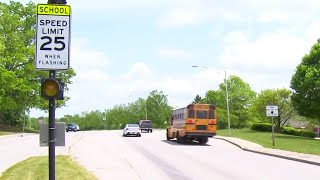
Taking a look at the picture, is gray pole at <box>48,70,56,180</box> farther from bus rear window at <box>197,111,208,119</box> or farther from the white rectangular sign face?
bus rear window at <box>197,111,208,119</box>

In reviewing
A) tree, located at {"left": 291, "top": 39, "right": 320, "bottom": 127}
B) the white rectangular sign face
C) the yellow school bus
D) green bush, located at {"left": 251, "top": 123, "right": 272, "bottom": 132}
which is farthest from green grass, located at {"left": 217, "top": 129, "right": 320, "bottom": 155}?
green bush, located at {"left": 251, "top": 123, "right": 272, "bottom": 132}

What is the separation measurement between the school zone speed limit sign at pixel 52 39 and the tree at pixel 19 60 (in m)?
56.2

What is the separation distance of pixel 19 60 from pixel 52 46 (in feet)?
204

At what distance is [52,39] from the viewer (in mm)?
9398

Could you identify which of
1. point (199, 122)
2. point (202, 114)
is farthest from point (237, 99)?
point (199, 122)

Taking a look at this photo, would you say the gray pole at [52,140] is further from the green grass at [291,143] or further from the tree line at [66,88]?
the green grass at [291,143]

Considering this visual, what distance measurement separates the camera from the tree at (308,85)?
51875 millimetres

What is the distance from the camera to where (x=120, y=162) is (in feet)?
73.2

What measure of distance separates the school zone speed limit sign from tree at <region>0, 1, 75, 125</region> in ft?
184

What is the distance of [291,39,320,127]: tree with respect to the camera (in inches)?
2042

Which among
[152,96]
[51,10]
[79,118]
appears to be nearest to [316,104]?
[51,10]

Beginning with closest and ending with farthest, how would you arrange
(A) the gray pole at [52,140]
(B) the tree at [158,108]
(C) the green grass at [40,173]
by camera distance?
(A) the gray pole at [52,140]
(C) the green grass at [40,173]
(B) the tree at [158,108]

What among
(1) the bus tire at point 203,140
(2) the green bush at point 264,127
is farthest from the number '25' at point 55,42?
(2) the green bush at point 264,127

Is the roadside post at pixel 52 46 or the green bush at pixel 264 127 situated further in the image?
A: the green bush at pixel 264 127
